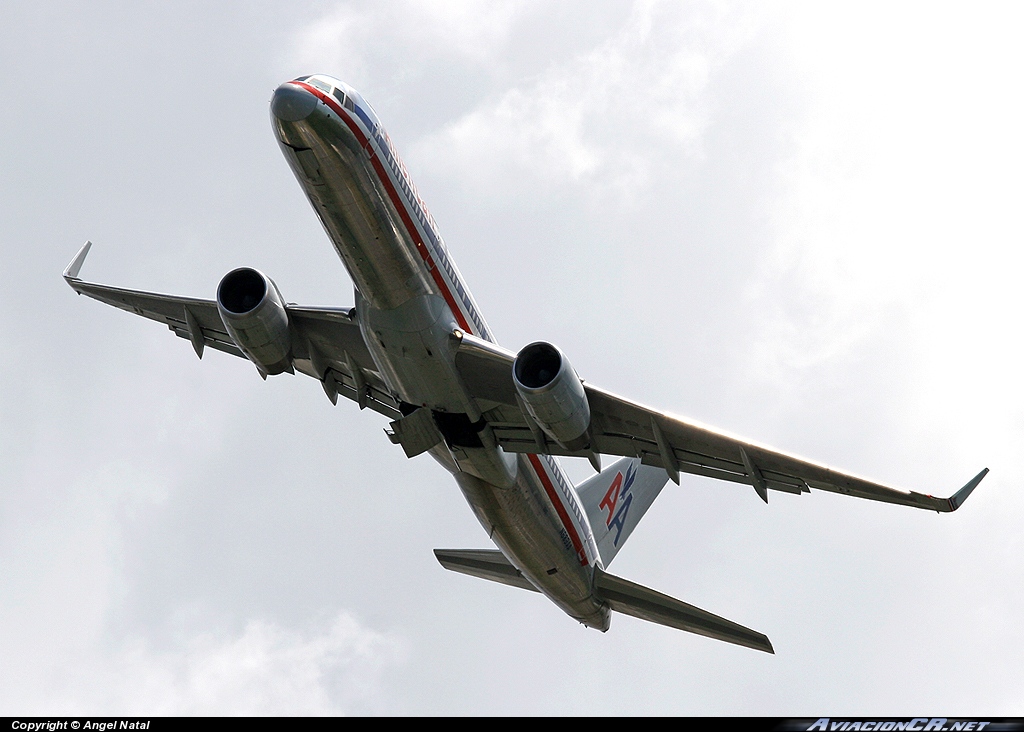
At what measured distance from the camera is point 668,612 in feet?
103

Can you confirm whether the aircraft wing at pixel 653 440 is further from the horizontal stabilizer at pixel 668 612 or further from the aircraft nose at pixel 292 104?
the aircraft nose at pixel 292 104

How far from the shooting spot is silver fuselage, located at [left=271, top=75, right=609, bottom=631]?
2316cm

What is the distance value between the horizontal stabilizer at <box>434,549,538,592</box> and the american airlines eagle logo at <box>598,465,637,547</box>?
3529 mm

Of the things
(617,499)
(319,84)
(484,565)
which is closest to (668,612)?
(484,565)

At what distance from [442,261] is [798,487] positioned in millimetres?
9057

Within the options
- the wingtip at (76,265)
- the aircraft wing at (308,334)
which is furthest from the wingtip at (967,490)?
the wingtip at (76,265)

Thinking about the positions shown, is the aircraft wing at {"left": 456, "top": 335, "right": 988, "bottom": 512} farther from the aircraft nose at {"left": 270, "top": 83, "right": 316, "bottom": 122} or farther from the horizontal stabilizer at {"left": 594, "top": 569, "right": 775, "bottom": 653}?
the aircraft nose at {"left": 270, "top": 83, "right": 316, "bottom": 122}

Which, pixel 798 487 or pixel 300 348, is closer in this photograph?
pixel 798 487

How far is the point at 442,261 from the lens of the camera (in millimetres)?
26062

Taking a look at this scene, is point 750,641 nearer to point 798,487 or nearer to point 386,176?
point 798,487

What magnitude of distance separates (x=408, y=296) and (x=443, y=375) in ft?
6.35

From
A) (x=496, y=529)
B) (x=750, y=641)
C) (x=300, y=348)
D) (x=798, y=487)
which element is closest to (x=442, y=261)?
(x=300, y=348)
